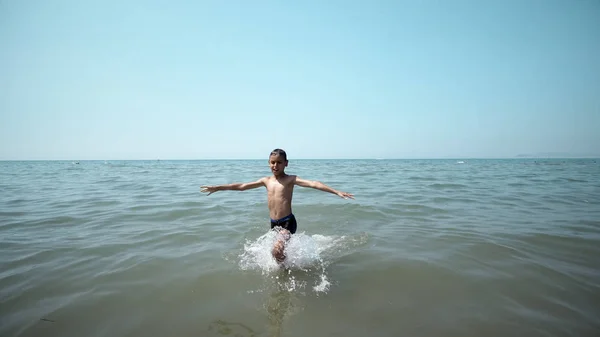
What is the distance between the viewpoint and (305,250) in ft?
15.8

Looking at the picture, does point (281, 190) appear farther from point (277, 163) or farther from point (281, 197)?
point (277, 163)

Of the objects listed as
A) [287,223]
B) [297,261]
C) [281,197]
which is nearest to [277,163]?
[281,197]

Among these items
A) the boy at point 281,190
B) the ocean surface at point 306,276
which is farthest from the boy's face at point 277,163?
the ocean surface at point 306,276

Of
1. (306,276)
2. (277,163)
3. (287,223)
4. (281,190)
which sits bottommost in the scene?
(306,276)

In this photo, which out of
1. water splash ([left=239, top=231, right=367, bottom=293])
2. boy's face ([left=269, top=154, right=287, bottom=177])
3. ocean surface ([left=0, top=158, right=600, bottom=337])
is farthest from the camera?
boy's face ([left=269, top=154, right=287, bottom=177])

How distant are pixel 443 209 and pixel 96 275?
886 cm

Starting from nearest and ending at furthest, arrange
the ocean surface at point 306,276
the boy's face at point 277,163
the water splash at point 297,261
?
the ocean surface at point 306,276, the water splash at point 297,261, the boy's face at point 277,163

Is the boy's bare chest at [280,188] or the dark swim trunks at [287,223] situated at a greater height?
the boy's bare chest at [280,188]

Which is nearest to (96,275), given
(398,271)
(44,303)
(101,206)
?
(44,303)

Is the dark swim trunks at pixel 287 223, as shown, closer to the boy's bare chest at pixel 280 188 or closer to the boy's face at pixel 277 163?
the boy's bare chest at pixel 280 188

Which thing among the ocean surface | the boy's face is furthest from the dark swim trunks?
the boy's face

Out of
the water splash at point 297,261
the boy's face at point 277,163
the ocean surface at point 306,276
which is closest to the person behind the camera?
the ocean surface at point 306,276

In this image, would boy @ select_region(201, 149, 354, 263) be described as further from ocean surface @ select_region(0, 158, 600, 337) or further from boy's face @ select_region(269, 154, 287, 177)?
ocean surface @ select_region(0, 158, 600, 337)

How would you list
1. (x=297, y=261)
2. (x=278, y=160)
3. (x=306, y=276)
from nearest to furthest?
1. (x=306, y=276)
2. (x=297, y=261)
3. (x=278, y=160)
